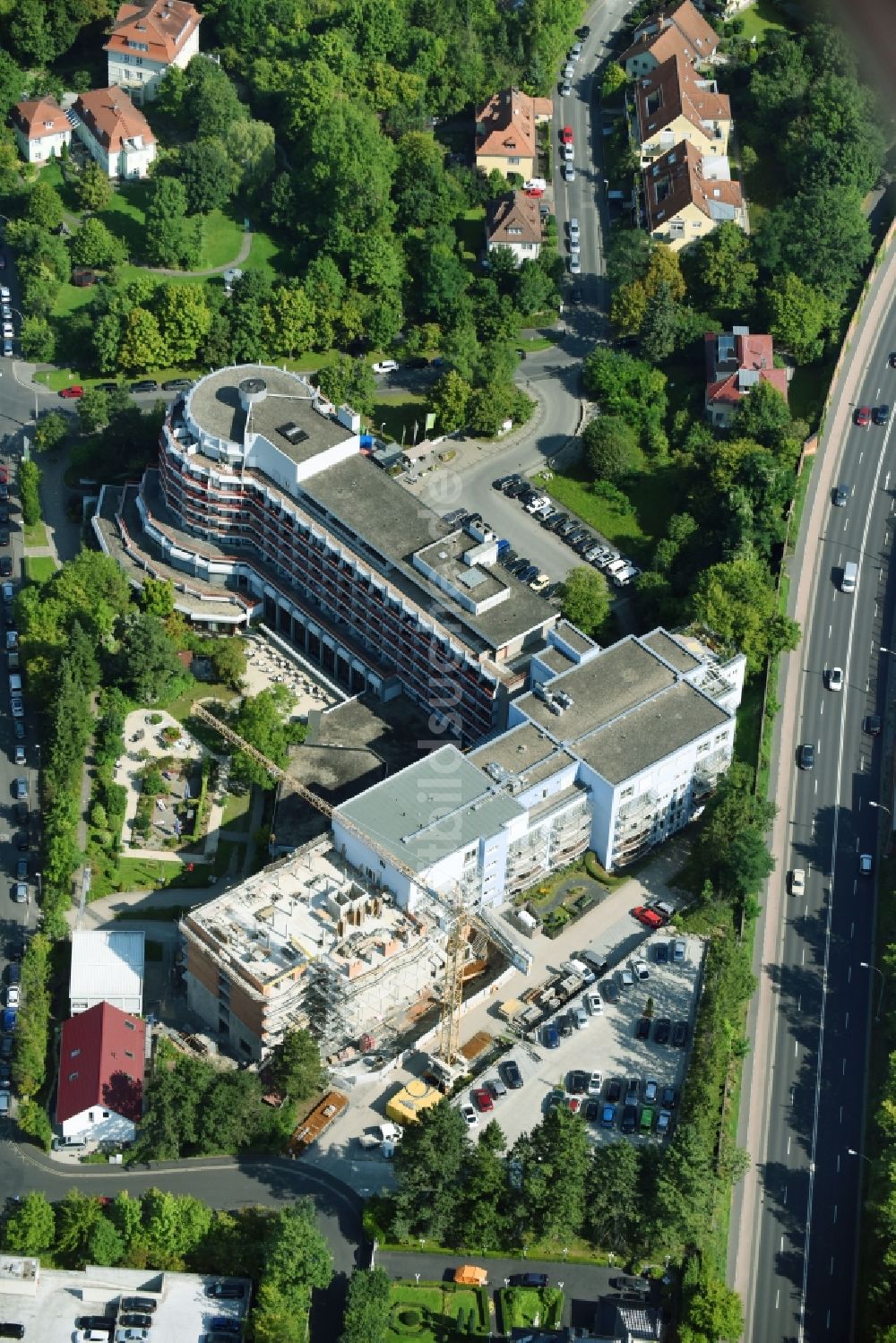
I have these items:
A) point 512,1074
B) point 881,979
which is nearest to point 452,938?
point 512,1074

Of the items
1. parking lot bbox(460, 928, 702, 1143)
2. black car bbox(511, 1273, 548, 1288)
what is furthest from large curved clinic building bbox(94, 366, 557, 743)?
black car bbox(511, 1273, 548, 1288)

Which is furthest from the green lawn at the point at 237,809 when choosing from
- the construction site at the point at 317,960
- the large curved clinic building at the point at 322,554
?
the large curved clinic building at the point at 322,554

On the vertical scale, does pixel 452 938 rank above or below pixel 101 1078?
above

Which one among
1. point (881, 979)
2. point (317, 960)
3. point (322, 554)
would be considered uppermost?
point (322, 554)

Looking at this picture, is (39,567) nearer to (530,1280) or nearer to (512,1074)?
(512,1074)

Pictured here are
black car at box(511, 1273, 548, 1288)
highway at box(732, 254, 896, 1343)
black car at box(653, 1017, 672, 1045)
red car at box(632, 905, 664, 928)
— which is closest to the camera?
black car at box(511, 1273, 548, 1288)

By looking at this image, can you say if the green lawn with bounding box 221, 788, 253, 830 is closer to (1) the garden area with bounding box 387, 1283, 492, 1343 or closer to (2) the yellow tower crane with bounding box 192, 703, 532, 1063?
(2) the yellow tower crane with bounding box 192, 703, 532, 1063
